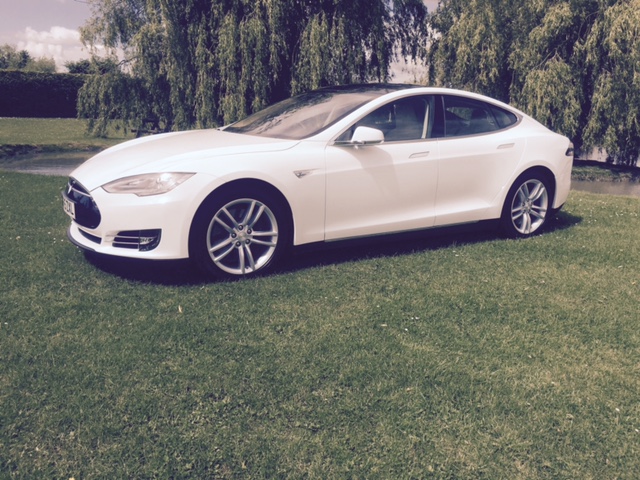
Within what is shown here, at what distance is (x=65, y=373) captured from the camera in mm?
3324

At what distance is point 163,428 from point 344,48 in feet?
39.0

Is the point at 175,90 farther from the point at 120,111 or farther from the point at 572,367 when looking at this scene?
the point at 572,367

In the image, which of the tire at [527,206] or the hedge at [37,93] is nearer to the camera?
the tire at [527,206]

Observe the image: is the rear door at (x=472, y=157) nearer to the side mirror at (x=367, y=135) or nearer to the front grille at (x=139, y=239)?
the side mirror at (x=367, y=135)

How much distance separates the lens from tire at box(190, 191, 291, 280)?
15.5 ft

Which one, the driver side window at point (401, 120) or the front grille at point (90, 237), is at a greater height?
the driver side window at point (401, 120)

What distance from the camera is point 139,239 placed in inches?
182

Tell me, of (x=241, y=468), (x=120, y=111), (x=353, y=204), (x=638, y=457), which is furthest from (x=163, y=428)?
(x=120, y=111)

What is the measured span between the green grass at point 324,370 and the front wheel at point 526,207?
35.0 inches

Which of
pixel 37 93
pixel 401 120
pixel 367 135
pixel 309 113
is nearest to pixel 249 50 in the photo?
pixel 309 113

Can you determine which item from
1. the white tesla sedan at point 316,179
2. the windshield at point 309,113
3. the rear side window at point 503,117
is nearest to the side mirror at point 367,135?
the white tesla sedan at point 316,179

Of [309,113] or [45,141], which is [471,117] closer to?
[309,113]

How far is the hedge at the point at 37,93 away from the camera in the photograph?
33.7m

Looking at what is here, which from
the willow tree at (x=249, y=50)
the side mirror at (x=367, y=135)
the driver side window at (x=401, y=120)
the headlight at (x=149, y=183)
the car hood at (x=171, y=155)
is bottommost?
the headlight at (x=149, y=183)
